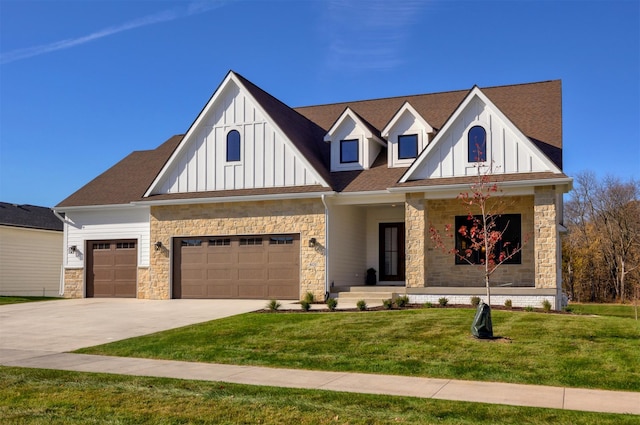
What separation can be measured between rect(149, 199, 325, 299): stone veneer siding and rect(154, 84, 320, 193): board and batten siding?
30.0 inches

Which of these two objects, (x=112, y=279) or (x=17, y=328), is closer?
(x=17, y=328)

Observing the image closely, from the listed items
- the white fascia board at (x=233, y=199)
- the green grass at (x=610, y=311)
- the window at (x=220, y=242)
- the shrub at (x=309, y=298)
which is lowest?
the green grass at (x=610, y=311)

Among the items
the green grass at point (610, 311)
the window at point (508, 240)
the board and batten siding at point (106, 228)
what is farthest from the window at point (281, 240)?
the green grass at point (610, 311)

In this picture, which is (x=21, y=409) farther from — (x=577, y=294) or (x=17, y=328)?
(x=577, y=294)

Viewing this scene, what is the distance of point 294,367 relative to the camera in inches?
453

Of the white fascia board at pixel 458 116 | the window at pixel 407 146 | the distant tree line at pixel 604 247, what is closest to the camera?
the white fascia board at pixel 458 116

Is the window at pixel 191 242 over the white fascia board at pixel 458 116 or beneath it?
A: beneath

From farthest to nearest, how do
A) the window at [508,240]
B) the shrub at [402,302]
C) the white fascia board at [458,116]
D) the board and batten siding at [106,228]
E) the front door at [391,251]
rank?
the board and batten siding at [106,228] < the front door at [391,251] < the window at [508,240] < the white fascia board at [458,116] < the shrub at [402,302]

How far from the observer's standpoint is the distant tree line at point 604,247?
42844 mm

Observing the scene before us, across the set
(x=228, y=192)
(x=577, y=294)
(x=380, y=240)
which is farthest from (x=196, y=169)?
(x=577, y=294)

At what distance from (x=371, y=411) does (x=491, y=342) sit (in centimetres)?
535

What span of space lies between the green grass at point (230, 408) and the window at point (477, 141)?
13414mm

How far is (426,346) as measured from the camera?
12.5 m

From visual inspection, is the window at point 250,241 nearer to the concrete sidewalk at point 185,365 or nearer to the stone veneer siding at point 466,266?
the concrete sidewalk at point 185,365
